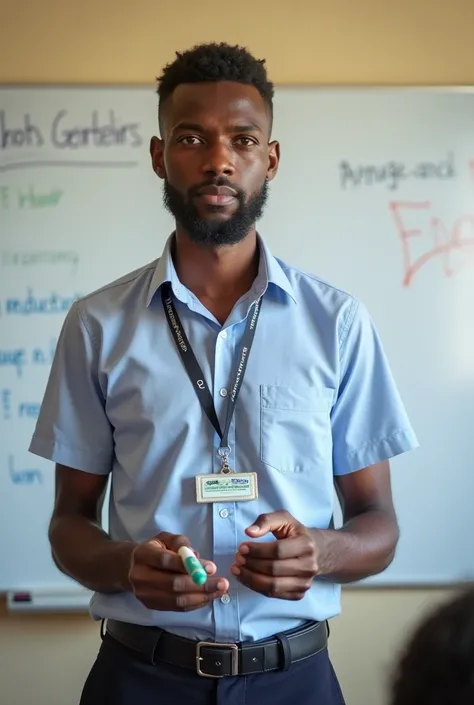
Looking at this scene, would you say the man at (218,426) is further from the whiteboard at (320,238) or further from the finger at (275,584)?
the whiteboard at (320,238)

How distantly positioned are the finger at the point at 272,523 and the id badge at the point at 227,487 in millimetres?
103

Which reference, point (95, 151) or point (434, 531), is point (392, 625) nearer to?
point (434, 531)

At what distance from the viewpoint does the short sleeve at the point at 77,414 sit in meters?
1.64

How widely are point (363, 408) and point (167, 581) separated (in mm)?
543

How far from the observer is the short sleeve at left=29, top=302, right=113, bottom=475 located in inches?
64.7

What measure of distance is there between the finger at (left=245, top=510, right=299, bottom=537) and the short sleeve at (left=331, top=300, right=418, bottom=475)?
0.87 ft

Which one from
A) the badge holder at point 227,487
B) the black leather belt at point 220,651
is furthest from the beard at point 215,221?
the black leather belt at point 220,651

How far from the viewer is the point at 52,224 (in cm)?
282

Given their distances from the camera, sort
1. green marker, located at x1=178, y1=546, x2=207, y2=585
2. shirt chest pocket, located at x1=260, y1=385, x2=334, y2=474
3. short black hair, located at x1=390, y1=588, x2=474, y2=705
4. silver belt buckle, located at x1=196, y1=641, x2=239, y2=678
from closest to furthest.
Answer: short black hair, located at x1=390, y1=588, x2=474, y2=705
green marker, located at x1=178, y1=546, x2=207, y2=585
silver belt buckle, located at x1=196, y1=641, x2=239, y2=678
shirt chest pocket, located at x1=260, y1=385, x2=334, y2=474

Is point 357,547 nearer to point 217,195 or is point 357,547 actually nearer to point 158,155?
point 217,195

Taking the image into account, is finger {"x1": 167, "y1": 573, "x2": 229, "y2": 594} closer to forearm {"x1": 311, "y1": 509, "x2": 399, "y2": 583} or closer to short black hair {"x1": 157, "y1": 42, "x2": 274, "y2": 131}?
forearm {"x1": 311, "y1": 509, "x2": 399, "y2": 583}

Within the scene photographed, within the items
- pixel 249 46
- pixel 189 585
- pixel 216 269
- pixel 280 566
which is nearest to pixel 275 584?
pixel 280 566

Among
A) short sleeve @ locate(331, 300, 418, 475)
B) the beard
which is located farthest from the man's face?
short sleeve @ locate(331, 300, 418, 475)

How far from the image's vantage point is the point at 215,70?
1.66 metres
